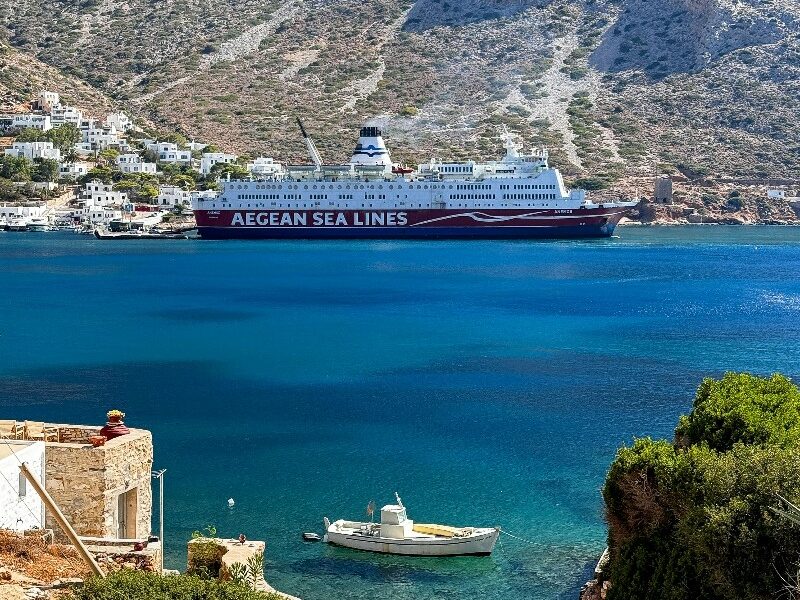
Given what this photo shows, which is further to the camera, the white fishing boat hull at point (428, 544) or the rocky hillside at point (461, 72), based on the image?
the rocky hillside at point (461, 72)

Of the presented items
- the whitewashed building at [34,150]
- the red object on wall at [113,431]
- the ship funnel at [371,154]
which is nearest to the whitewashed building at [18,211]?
the whitewashed building at [34,150]

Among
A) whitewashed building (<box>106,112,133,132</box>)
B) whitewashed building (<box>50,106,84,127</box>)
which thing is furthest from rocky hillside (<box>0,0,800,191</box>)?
whitewashed building (<box>50,106,84,127</box>)

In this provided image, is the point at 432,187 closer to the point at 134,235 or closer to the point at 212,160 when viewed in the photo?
the point at 134,235

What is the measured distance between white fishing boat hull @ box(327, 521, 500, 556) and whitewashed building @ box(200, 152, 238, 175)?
69.5 m

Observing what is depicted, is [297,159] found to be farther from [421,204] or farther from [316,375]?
[316,375]

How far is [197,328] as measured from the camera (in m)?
31.0

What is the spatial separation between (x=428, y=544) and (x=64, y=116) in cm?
7684

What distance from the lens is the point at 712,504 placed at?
28.4 feet

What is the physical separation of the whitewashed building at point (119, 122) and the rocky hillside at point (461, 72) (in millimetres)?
4315

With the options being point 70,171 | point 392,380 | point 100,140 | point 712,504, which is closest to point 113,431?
point 712,504

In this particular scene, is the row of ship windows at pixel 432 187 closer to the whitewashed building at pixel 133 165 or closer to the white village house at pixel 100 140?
the whitewashed building at pixel 133 165

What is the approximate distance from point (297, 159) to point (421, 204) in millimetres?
20109

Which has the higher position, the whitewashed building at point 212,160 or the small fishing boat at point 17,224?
the whitewashed building at point 212,160

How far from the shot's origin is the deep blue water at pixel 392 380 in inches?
531
